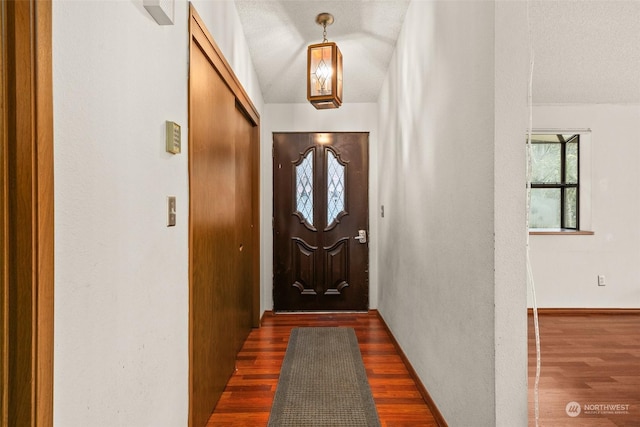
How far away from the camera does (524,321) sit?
54.6 inches

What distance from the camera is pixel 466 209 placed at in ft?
5.47

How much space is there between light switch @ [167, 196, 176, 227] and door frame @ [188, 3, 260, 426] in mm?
177

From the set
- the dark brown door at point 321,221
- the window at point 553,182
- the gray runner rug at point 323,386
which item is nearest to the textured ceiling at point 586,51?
the window at point 553,182

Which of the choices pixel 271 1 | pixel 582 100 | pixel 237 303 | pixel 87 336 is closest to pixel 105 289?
pixel 87 336

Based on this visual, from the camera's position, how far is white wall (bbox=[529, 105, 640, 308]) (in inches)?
161

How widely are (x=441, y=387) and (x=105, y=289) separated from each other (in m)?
1.72

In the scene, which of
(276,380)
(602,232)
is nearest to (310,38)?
(276,380)

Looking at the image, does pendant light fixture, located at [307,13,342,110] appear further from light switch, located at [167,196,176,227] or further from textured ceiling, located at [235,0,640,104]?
light switch, located at [167,196,176,227]

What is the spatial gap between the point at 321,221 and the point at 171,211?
2832 mm

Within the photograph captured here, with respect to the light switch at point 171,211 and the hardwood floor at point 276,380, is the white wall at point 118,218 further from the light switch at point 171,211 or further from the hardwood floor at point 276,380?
the hardwood floor at point 276,380

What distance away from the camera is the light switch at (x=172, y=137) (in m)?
1.47

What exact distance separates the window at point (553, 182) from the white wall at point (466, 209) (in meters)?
Result: 2.55

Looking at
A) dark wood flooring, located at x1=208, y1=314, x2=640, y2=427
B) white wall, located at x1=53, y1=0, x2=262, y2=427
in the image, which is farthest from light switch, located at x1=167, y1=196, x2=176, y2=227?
dark wood flooring, located at x1=208, y1=314, x2=640, y2=427

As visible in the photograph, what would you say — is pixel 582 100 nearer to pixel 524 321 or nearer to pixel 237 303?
pixel 524 321
